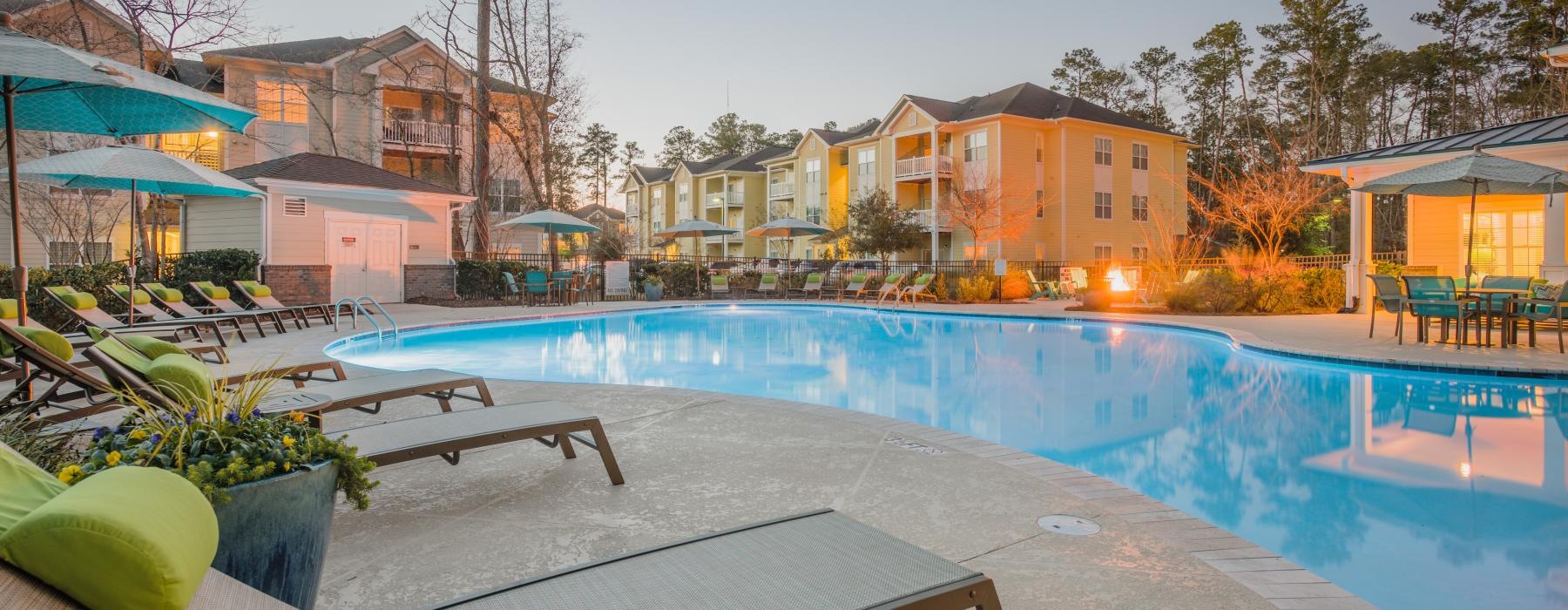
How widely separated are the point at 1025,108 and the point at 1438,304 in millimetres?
20034

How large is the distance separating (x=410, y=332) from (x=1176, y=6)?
3135 cm

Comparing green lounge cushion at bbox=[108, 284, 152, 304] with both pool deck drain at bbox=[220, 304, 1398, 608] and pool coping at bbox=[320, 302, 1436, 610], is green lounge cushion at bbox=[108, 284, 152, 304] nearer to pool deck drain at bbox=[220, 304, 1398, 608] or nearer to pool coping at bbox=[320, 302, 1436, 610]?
pool deck drain at bbox=[220, 304, 1398, 608]

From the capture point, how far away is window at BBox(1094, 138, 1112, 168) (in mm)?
29141

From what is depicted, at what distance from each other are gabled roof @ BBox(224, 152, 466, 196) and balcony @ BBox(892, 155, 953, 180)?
16.5m

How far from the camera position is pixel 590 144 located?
48.9 meters

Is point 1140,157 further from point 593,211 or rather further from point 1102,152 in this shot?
point 593,211

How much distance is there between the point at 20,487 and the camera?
4.66 feet

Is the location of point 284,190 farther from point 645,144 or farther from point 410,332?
point 645,144

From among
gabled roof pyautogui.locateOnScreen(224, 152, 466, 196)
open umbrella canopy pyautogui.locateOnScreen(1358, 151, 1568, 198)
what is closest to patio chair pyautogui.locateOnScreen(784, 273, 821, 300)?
gabled roof pyautogui.locateOnScreen(224, 152, 466, 196)

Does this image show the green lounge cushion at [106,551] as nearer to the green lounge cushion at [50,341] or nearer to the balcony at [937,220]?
the green lounge cushion at [50,341]

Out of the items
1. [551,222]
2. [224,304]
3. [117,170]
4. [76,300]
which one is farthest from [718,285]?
[76,300]

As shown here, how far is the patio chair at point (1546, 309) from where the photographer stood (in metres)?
8.89

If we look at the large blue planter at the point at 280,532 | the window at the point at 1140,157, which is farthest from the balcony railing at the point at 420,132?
the large blue planter at the point at 280,532

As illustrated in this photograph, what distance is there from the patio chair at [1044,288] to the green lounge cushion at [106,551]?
21525 mm
